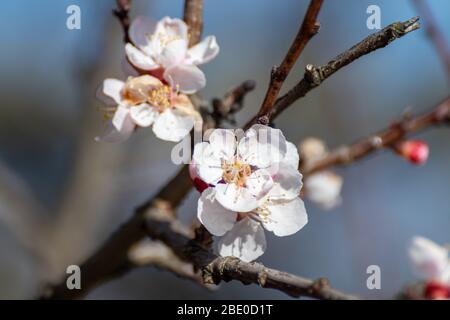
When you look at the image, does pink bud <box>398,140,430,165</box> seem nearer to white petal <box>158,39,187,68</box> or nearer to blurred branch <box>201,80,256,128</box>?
blurred branch <box>201,80,256,128</box>

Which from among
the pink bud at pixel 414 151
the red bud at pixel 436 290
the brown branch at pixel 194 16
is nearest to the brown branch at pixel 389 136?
the pink bud at pixel 414 151

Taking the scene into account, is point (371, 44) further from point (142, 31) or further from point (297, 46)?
point (142, 31)

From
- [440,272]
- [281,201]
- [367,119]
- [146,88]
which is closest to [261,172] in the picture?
[281,201]

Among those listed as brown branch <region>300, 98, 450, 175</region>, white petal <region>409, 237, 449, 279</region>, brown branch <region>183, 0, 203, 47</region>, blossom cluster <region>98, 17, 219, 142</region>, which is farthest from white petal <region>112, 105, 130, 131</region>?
white petal <region>409, 237, 449, 279</region>

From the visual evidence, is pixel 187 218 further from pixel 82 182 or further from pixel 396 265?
pixel 396 265

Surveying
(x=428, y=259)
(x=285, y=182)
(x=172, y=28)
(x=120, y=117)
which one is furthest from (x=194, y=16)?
(x=428, y=259)

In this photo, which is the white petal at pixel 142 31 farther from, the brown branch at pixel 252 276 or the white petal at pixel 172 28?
the brown branch at pixel 252 276
